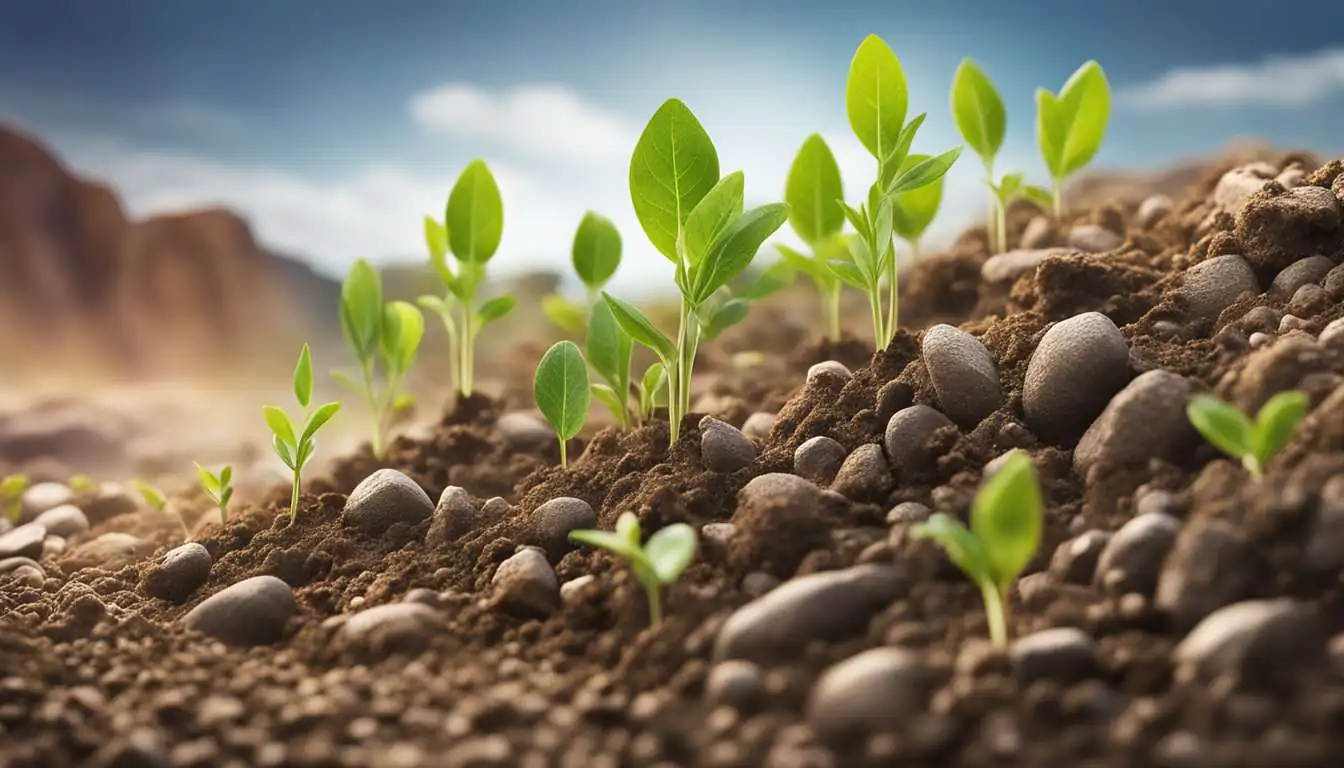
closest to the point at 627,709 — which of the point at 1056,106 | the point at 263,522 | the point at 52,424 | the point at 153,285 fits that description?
the point at 263,522

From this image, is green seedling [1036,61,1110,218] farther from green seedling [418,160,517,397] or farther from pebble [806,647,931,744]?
pebble [806,647,931,744]

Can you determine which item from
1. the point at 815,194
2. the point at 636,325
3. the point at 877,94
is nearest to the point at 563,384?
the point at 636,325

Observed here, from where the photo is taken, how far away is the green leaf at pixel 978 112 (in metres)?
2.01

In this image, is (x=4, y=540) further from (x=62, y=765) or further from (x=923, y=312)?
Answer: (x=923, y=312)

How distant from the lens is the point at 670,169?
4.57 ft

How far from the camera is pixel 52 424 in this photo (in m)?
2.70

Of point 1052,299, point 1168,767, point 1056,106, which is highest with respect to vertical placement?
point 1056,106

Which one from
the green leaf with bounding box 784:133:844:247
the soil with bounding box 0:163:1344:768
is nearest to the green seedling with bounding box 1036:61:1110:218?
the green leaf with bounding box 784:133:844:247

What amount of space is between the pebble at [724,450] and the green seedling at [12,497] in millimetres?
1498

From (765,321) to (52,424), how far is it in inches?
73.9

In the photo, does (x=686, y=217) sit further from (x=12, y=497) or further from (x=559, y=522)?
(x=12, y=497)

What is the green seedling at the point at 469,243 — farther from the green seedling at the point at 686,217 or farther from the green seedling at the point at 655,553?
the green seedling at the point at 655,553

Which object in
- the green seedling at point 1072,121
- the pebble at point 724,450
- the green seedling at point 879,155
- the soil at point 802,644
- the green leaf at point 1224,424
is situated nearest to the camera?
the soil at point 802,644

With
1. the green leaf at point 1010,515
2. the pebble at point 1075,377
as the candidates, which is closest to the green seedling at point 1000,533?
the green leaf at point 1010,515
